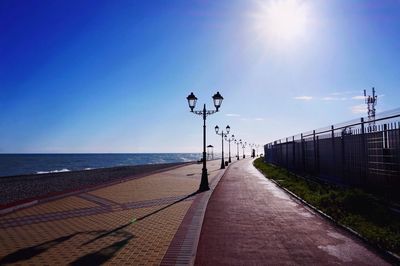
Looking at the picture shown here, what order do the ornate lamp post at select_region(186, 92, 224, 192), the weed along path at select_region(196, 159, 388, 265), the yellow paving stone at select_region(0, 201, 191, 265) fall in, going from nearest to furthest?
the weed along path at select_region(196, 159, 388, 265), the yellow paving stone at select_region(0, 201, 191, 265), the ornate lamp post at select_region(186, 92, 224, 192)

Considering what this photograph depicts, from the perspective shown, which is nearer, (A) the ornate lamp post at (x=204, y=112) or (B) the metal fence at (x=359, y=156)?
(B) the metal fence at (x=359, y=156)

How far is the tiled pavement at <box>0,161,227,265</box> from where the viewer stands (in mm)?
5781

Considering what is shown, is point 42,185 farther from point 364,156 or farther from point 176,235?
point 364,156

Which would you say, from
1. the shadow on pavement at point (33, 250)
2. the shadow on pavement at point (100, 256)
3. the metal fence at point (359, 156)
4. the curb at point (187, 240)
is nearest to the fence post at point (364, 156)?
the metal fence at point (359, 156)

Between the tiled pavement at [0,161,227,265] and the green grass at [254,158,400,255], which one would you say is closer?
the tiled pavement at [0,161,227,265]

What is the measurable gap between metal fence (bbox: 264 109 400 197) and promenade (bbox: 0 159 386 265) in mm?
2340

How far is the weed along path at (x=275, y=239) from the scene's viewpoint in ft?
18.4

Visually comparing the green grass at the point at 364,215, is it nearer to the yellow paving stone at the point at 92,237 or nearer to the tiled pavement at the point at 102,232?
the tiled pavement at the point at 102,232

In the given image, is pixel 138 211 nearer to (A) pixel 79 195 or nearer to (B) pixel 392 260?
(A) pixel 79 195

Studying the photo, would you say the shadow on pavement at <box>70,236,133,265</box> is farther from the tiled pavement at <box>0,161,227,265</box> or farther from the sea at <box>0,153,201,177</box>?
the sea at <box>0,153,201,177</box>

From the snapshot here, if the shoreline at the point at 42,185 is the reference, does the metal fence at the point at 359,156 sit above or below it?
above

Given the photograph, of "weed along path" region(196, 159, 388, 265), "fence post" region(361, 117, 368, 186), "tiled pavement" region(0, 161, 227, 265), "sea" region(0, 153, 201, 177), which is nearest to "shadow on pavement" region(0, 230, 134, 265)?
"tiled pavement" region(0, 161, 227, 265)

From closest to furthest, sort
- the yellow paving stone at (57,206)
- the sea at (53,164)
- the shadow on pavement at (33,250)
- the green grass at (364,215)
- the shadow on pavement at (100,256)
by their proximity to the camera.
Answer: the shadow on pavement at (100,256)
the shadow on pavement at (33,250)
the green grass at (364,215)
the yellow paving stone at (57,206)
the sea at (53,164)

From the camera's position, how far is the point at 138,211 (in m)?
10.3
